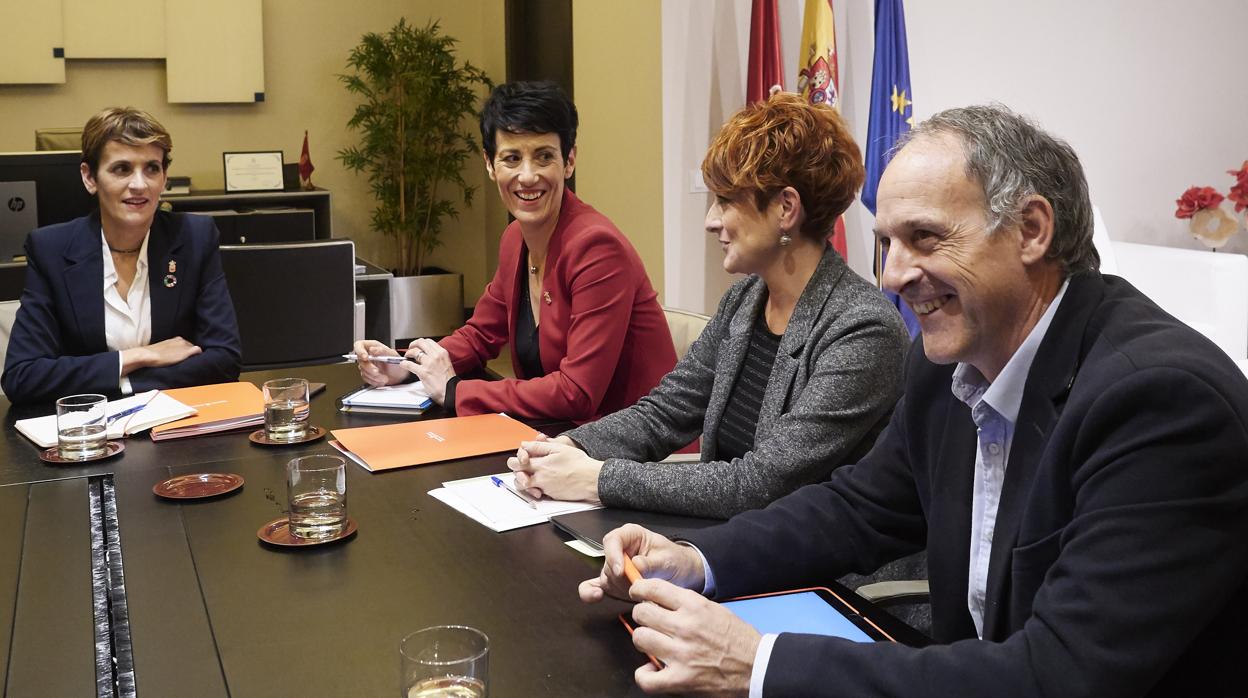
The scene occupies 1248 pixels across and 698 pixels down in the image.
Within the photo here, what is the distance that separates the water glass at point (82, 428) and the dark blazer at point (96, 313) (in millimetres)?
532

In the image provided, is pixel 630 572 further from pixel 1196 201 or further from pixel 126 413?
pixel 1196 201

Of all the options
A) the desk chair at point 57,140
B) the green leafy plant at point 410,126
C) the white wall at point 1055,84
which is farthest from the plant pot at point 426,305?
the white wall at point 1055,84

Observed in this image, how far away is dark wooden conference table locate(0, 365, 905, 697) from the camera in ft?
4.05

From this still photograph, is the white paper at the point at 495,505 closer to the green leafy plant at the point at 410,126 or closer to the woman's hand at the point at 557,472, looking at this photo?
the woman's hand at the point at 557,472

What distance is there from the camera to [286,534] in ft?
5.46

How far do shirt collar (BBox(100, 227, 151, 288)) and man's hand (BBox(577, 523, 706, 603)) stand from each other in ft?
6.21

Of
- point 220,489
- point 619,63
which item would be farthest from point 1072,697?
point 619,63

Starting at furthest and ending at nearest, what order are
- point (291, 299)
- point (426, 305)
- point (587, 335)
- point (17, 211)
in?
point (426, 305) → point (291, 299) → point (17, 211) → point (587, 335)

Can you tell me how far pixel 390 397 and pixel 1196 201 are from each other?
162 inches

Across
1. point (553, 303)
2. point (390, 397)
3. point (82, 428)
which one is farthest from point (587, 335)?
point (82, 428)

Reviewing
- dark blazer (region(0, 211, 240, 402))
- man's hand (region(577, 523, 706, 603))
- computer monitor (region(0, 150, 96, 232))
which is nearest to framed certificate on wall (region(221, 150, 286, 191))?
computer monitor (region(0, 150, 96, 232))

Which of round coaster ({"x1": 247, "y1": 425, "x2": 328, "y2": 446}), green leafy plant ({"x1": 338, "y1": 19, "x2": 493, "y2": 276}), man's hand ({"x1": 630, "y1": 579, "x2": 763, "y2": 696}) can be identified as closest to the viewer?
man's hand ({"x1": 630, "y1": 579, "x2": 763, "y2": 696})

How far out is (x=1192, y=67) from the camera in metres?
5.40

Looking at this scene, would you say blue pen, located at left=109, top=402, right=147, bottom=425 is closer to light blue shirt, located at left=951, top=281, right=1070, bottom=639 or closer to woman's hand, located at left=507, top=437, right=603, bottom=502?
woman's hand, located at left=507, top=437, right=603, bottom=502
